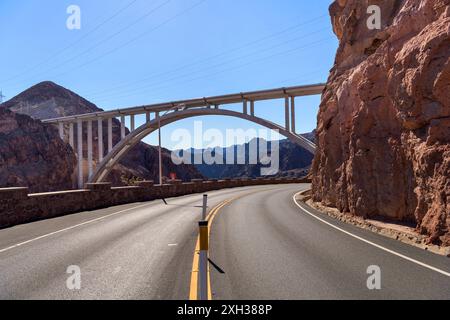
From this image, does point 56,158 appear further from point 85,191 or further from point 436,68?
point 436,68

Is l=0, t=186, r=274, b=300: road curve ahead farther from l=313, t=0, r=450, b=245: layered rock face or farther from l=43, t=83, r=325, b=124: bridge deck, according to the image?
l=43, t=83, r=325, b=124: bridge deck

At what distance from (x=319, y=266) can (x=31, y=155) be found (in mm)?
65207

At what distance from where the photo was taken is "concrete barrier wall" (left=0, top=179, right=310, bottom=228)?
42.6 ft

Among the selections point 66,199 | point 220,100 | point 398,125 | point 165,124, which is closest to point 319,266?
point 398,125

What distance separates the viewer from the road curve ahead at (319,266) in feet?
16.6

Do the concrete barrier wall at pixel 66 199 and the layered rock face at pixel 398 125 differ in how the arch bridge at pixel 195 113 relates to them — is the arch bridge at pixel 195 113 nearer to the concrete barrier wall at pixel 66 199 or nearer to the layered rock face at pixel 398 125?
the concrete barrier wall at pixel 66 199

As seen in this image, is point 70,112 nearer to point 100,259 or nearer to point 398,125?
point 398,125

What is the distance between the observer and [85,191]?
1839 cm

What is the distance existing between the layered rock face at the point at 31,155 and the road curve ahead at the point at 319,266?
56.9m

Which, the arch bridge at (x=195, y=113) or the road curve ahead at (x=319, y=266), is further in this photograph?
the arch bridge at (x=195, y=113)

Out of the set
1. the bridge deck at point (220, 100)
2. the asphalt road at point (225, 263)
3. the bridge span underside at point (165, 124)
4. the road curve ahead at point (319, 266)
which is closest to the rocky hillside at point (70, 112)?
the bridge span underside at point (165, 124)

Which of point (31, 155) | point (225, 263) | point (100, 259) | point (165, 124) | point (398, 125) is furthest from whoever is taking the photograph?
point (31, 155)

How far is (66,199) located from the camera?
16.6m

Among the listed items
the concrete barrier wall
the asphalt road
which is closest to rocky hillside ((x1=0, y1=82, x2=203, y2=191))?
the concrete barrier wall
